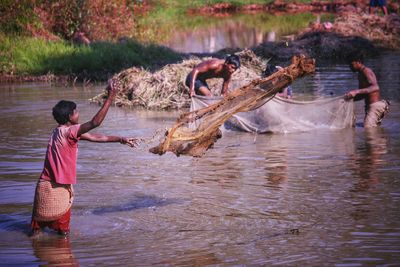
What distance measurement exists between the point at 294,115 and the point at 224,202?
4.75 metres

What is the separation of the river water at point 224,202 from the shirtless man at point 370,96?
215 millimetres

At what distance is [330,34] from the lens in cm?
2611

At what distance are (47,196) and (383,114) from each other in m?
7.43

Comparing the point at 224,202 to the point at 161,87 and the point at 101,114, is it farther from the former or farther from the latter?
the point at 161,87

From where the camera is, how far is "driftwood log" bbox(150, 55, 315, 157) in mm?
8508

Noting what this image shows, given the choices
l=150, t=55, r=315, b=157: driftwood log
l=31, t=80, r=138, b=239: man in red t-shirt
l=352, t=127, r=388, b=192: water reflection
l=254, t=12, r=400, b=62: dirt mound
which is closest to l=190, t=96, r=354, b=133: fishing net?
l=352, t=127, r=388, b=192: water reflection

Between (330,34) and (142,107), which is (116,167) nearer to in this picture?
(142,107)

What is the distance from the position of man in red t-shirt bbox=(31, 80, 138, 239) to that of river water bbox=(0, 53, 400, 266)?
7.9 inches

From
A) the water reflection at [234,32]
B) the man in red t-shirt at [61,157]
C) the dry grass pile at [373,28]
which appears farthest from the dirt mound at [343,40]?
the man in red t-shirt at [61,157]

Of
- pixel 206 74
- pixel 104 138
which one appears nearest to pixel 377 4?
pixel 206 74

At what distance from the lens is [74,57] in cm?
2191

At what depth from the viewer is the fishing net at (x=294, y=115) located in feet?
42.8

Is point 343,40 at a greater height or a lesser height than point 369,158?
lesser

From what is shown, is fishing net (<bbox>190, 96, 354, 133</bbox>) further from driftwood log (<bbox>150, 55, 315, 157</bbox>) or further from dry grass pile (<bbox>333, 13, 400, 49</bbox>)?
dry grass pile (<bbox>333, 13, 400, 49</bbox>)
